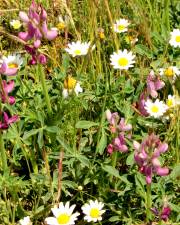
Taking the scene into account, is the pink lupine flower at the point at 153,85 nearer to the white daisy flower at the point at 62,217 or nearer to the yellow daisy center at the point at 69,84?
the yellow daisy center at the point at 69,84

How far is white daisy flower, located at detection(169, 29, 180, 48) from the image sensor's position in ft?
9.17

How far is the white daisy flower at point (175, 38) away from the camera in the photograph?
279 centimetres

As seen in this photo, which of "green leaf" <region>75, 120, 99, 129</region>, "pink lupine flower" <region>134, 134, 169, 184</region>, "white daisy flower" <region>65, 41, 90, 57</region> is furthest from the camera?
"white daisy flower" <region>65, 41, 90, 57</region>

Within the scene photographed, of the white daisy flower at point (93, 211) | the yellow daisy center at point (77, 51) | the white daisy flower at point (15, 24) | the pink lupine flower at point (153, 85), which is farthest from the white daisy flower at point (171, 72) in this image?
the white daisy flower at point (15, 24)

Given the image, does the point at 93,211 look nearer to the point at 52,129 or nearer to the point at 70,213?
the point at 70,213

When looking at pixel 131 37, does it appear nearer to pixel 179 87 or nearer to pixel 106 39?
pixel 106 39

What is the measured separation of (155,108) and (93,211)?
0.53m

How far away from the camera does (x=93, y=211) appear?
6.73ft

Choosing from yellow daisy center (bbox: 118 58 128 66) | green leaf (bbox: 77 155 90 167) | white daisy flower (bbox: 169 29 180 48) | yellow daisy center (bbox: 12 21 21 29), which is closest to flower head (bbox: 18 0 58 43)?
green leaf (bbox: 77 155 90 167)

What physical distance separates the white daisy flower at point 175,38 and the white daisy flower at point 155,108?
56 centimetres

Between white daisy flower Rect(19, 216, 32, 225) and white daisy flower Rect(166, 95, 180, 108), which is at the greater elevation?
white daisy flower Rect(166, 95, 180, 108)

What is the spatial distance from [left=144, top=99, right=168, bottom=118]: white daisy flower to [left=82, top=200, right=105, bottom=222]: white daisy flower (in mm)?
431

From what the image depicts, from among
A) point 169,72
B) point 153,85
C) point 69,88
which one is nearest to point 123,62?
point 169,72

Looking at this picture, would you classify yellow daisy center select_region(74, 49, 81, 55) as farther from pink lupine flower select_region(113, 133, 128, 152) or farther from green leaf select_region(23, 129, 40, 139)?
pink lupine flower select_region(113, 133, 128, 152)
